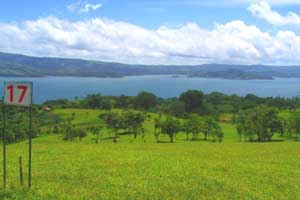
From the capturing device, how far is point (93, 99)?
465 feet

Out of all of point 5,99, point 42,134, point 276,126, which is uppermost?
point 5,99

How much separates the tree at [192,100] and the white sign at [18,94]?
120 meters

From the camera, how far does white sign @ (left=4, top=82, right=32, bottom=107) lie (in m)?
10.1

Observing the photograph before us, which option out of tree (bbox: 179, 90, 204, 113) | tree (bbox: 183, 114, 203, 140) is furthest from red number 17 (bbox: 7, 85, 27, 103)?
tree (bbox: 179, 90, 204, 113)

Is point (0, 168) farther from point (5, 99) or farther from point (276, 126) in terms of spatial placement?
point (276, 126)

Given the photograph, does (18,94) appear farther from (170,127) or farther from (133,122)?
(133,122)

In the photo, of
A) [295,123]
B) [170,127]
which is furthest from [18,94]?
[295,123]

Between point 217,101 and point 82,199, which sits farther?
point 217,101

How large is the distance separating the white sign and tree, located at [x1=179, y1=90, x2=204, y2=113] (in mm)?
120457

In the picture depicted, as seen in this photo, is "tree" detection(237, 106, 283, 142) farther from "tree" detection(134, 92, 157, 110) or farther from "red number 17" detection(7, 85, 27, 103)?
"tree" detection(134, 92, 157, 110)

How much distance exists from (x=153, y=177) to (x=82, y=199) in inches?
170

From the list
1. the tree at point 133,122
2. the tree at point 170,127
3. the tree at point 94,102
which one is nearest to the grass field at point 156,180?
the tree at point 170,127

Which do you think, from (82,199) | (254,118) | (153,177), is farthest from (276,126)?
(82,199)

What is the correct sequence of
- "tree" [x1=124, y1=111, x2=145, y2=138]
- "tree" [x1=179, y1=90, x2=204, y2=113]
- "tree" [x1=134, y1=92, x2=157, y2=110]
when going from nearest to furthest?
"tree" [x1=124, y1=111, x2=145, y2=138] < "tree" [x1=179, y1=90, x2=204, y2=113] < "tree" [x1=134, y1=92, x2=157, y2=110]
